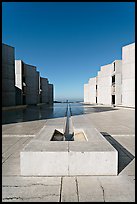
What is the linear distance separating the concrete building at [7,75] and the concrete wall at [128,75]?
1942 cm

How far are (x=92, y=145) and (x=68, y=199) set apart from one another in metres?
1.51

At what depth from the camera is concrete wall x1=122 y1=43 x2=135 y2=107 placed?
23.6m

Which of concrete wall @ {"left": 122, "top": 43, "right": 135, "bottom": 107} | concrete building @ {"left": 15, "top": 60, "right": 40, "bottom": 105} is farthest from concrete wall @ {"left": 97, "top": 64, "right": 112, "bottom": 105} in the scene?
concrete building @ {"left": 15, "top": 60, "right": 40, "bottom": 105}

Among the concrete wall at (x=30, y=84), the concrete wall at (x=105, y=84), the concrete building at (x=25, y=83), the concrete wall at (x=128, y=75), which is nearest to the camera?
the concrete wall at (x=128, y=75)

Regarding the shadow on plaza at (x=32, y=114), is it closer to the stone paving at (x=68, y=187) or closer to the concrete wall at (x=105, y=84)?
the stone paving at (x=68, y=187)

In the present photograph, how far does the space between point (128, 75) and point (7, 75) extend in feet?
66.6

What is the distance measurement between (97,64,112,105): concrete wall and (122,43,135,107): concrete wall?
1200 centimetres

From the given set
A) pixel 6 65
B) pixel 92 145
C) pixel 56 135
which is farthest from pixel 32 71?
pixel 92 145

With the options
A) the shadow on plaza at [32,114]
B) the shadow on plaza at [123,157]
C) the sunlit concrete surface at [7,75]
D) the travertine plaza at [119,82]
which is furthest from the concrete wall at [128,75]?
the shadow on plaza at [123,157]

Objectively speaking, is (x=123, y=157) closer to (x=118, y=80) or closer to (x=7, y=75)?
(x=7, y=75)

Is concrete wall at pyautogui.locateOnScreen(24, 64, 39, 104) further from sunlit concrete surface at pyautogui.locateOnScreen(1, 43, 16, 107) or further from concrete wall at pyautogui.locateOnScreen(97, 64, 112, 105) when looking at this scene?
concrete wall at pyautogui.locateOnScreen(97, 64, 112, 105)

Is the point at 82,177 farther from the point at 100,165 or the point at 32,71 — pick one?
the point at 32,71

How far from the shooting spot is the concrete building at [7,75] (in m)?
22.6

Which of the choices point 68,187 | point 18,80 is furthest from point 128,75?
point 68,187
